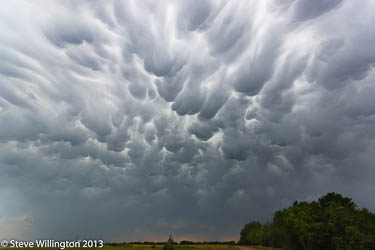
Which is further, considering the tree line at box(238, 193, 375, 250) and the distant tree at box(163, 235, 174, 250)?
the distant tree at box(163, 235, 174, 250)

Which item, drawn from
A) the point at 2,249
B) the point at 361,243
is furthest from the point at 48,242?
the point at 361,243

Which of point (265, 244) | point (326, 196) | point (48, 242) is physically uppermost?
point (326, 196)

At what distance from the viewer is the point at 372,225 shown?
→ 72.4 metres

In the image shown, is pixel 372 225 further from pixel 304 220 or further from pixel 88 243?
pixel 88 243

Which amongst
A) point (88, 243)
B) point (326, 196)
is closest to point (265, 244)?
point (326, 196)

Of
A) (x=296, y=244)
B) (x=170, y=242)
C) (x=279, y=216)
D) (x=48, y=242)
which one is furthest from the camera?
(x=279, y=216)

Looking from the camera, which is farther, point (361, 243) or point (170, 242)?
point (170, 242)

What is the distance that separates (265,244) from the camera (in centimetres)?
18862

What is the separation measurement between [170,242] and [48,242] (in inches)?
1277

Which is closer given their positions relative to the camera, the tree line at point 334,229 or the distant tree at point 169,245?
the tree line at point 334,229

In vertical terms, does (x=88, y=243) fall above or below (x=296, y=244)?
above

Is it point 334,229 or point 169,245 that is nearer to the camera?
point 169,245

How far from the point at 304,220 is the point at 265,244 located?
4404 inches

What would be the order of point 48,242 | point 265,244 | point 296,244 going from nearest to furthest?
point 48,242 < point 296,244 < point 265,244
